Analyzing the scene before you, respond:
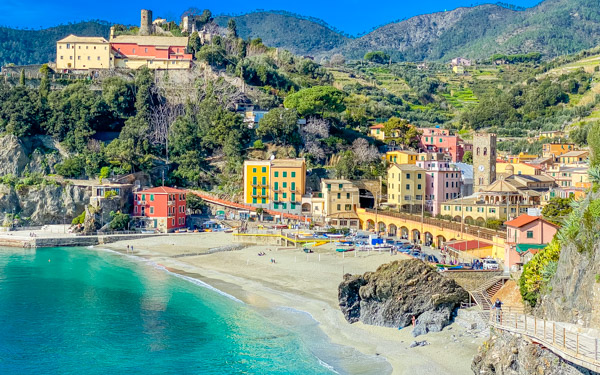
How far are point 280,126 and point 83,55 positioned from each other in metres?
24.1

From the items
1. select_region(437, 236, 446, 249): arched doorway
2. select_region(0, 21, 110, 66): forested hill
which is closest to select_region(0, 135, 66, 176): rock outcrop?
select_region(437, 236, 446, 249): arched doorway

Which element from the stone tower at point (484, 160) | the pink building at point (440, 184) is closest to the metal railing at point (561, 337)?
the pink building at point (440, 184)

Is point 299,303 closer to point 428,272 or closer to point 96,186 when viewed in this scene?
point 428,272

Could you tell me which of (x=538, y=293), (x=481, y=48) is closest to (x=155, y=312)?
(x=538, y=293)

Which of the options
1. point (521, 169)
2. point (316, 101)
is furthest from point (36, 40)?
point (521, 169)

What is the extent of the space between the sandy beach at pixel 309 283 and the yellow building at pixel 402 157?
1899 centimetres

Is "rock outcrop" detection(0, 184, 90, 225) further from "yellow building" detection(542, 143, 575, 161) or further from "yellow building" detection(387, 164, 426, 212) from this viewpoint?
"yellow building" detection(542, 143, 575, 161)

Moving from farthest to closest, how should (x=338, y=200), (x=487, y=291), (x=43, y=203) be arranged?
(x=43, y=203)
(x=338, y=200)
(x=487, y=291)

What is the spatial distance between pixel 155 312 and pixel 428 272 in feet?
41.1

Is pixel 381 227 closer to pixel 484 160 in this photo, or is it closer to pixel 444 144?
pixel 484 160

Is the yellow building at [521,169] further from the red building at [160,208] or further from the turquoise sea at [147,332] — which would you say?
the turquoise sea at [147,332]

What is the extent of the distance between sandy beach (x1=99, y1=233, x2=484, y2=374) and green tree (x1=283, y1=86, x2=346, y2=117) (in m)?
18.9

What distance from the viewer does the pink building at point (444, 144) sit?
65.9 metres

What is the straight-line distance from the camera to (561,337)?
15930 mm
